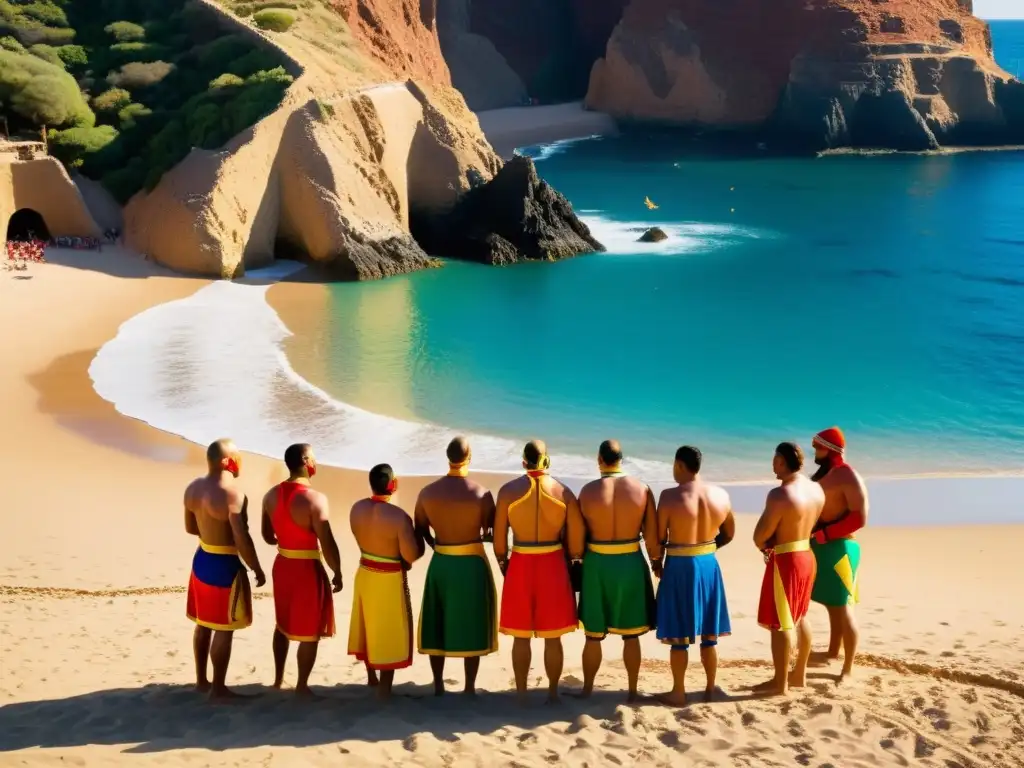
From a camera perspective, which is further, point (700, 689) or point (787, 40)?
point (787, 40)

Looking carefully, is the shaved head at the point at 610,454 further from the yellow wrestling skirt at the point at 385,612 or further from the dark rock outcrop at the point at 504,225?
the dark rock outcrop at the point at 504,225

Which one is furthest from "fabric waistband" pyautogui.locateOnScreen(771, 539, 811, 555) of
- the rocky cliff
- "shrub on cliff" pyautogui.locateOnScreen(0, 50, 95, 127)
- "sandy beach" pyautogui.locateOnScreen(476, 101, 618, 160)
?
the rocky cliff

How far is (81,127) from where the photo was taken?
106ft

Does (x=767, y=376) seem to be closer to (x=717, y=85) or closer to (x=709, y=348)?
(x=709, y=348)

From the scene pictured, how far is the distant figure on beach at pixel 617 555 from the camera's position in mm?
7586

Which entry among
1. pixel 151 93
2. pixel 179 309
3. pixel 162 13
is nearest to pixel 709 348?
pixel 179 309

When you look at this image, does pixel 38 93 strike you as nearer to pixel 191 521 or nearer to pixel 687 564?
pixel 191 521

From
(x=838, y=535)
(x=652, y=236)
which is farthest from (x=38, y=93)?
(x=838, y=535)

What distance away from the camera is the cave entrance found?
29812 millimetres

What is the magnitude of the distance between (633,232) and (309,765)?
34.0 metres

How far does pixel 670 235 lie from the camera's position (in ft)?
128

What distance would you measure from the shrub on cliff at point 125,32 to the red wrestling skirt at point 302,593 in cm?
3064

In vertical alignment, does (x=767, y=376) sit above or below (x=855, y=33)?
below

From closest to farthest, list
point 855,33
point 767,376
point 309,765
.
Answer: point 309,765 < point 767,376 < point 855,33
